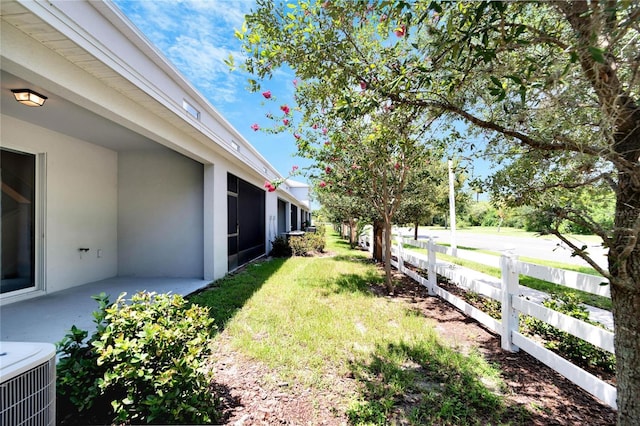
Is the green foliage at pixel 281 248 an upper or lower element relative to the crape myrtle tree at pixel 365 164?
lower

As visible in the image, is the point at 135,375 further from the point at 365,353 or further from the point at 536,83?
the point at 536,83

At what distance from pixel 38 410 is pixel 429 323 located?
4.48 m

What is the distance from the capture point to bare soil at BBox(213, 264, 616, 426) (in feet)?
8.10

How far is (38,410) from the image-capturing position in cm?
160

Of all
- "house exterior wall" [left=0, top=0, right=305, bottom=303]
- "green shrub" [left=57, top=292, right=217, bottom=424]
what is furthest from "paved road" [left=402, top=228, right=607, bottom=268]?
"house exterior wall" [left=0, top=0, right=305, bottom=303]

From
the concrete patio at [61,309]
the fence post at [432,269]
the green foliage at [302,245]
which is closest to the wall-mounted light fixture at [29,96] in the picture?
the concrete patio at [61,309]

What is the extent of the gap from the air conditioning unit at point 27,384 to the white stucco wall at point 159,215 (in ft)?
19.3

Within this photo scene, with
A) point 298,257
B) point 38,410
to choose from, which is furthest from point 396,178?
point 298,257

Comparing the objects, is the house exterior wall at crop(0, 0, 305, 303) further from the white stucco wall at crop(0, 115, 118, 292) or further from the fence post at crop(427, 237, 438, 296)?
the fence post at crop(427, 237, 438, 296)

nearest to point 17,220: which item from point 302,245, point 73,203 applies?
point 73,203

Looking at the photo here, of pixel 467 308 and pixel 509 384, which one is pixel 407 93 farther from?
pixel 467 308

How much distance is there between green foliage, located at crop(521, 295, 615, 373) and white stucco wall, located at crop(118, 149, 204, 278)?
Result: 6.85m

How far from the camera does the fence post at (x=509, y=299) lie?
3.65 metres

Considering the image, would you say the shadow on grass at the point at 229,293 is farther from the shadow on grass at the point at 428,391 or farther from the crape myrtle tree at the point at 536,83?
the crape myrtle tree at the point at 536,83
